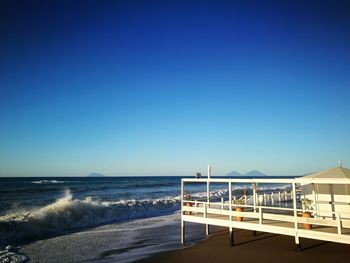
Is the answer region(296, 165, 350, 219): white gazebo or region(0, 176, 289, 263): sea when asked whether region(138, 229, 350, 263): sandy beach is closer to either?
region(0, 176, 289, 263): sea

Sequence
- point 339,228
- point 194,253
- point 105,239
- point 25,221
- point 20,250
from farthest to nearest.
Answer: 1. point 25,221
2. point 105,239
3. point 20,250
4. point 194,253
5. point 339,228

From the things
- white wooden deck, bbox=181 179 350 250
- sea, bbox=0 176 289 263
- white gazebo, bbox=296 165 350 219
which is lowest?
sea, bbox=0 176 289 263

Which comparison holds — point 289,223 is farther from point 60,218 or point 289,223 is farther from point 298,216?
point 60,218

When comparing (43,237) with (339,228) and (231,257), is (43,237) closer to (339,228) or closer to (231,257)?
(231,257)

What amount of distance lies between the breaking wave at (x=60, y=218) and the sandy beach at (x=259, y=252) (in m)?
10.4

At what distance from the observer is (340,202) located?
13.4 metres

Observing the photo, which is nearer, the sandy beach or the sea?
the sandy beach

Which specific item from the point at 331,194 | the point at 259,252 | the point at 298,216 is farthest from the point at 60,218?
the point at 331,194

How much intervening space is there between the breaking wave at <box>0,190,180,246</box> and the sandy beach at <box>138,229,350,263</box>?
10438mm

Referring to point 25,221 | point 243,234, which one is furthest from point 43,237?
point 243,234

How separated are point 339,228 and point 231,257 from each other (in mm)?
3988

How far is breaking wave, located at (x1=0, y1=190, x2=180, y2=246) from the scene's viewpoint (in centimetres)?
1945

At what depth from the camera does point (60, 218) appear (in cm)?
2356

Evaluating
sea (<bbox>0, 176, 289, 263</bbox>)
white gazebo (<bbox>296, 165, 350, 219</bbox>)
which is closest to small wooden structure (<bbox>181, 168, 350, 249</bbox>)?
white gazebo (<bbox>296, 165, 350, 219</bbox>)
